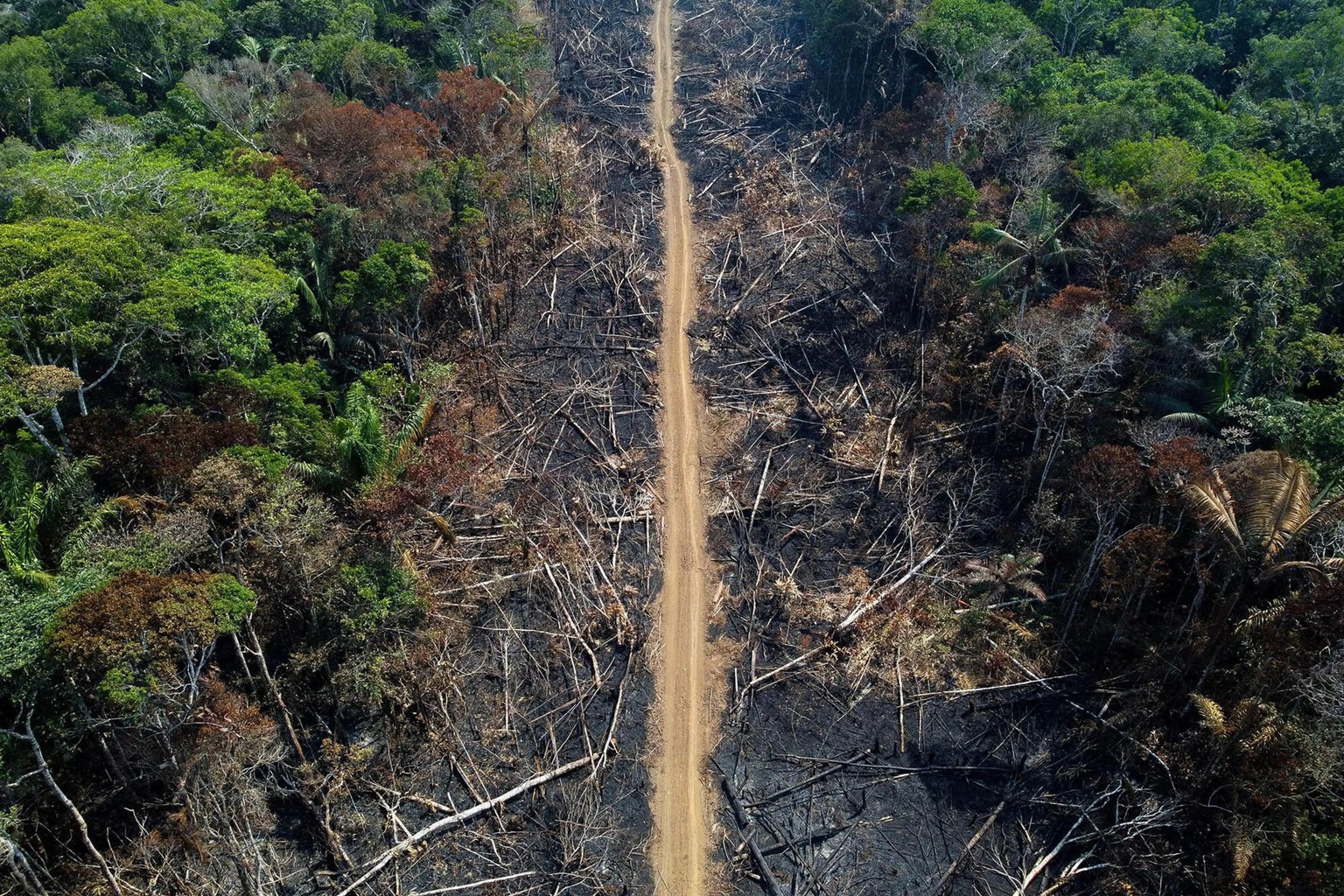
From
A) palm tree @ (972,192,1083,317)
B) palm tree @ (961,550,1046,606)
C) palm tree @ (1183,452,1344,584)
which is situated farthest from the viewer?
palm tree @ (972,192,1083,317)

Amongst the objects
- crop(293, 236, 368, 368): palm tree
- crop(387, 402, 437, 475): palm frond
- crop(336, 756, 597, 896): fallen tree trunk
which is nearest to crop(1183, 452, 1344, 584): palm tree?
crop(336, 756, 597, 896): fallen tree trunk

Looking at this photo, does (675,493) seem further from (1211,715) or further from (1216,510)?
(1211,715)

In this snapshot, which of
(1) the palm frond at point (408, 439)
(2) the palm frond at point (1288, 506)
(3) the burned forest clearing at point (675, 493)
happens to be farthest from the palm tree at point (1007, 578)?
(1) the palm frond at point (408, 439)

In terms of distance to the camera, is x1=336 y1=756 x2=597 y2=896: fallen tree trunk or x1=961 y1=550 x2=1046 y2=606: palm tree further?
x1=961 y1=550 x2=1046 y2=606: palm tree

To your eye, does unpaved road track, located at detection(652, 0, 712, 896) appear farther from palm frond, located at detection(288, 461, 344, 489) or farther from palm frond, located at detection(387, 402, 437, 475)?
palm frond, located at detection(288, 461, 344, 489)

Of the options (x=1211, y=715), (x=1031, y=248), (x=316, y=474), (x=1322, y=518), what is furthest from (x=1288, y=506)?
(x=316, y=474)

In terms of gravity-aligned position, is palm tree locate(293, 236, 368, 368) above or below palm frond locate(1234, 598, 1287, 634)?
above
